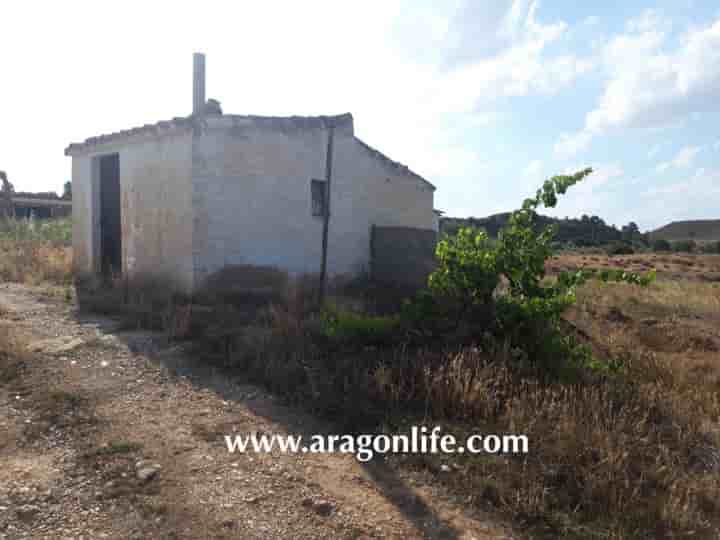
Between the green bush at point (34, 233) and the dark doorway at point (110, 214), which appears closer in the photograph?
the dark doorway at point (110, 214)

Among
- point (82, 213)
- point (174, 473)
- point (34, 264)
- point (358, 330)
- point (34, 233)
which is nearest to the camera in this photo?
point (174, 473)

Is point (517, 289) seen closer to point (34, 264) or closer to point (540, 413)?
point (540, 413)

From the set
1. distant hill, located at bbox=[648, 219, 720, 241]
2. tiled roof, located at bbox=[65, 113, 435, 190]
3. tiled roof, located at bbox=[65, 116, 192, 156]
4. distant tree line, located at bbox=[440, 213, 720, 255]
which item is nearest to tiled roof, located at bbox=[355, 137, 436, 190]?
tiled roof, located at bbox=[65, 113, 435, 190]

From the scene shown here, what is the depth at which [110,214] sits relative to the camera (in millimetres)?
11422

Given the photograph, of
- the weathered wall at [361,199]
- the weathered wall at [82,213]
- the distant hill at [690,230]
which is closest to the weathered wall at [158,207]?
the weathered wall at [82,213]

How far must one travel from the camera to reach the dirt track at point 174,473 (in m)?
3.04

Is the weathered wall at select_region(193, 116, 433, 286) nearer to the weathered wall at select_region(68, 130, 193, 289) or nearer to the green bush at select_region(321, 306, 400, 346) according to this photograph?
the weathered wall at select_region(68, 130, 193, 289)

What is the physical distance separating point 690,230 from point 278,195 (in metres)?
63.2

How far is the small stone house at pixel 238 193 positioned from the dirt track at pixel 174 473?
346 centimetres

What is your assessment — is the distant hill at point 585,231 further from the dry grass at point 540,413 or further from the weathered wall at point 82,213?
the dry grass at point 540,413

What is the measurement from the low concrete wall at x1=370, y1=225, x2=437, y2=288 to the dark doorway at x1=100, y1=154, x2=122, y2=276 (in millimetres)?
5358

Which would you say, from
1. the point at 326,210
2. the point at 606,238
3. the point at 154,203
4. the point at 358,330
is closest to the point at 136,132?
the point at 154,203

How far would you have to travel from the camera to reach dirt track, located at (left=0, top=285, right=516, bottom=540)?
3.04 metres

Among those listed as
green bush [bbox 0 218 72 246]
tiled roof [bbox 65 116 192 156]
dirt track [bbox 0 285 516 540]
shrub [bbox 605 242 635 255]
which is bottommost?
dirt track [bbox 0 285 516 540]
